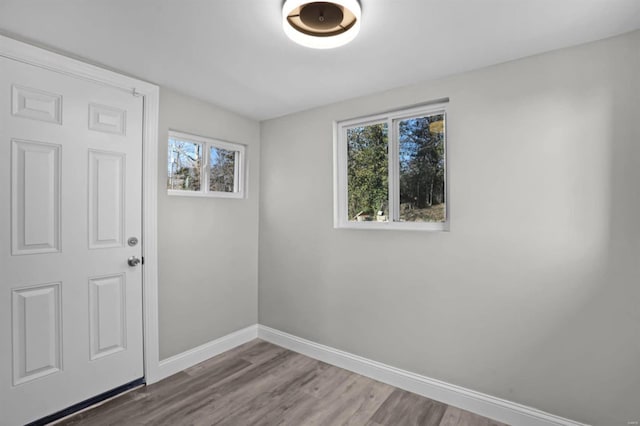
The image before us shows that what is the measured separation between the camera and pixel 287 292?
3.16m

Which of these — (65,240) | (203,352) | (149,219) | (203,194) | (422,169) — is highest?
(422,169)

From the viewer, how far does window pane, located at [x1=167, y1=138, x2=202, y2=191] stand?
2717 millimetres

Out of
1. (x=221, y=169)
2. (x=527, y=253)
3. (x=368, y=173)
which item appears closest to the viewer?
(x=527, y=253)

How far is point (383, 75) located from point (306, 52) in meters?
0.61

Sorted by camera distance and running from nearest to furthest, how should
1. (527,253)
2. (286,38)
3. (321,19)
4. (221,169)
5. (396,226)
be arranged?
(321,19) < (286,38) < (527,253) < (396,226) < (221,169)

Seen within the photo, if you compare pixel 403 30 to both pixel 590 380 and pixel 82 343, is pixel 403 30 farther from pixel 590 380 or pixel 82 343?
pixel 82 343

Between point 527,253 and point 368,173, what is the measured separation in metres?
1.31

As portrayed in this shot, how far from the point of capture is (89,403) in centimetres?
212

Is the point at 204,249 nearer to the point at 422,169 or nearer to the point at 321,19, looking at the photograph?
the point at 422,169

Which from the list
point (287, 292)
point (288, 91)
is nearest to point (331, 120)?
point (288, 91)

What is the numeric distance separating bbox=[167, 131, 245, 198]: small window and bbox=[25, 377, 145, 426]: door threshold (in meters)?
1.47

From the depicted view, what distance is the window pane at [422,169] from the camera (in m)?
2.41

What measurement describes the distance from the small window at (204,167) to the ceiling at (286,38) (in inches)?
22.3

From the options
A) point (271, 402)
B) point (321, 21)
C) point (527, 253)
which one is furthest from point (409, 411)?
point (321, 21)
